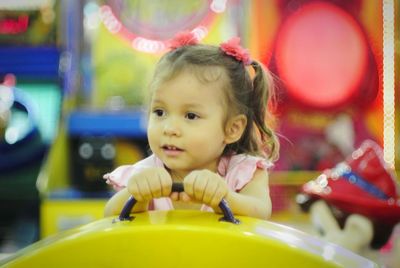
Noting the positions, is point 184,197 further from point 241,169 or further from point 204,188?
point 241,169

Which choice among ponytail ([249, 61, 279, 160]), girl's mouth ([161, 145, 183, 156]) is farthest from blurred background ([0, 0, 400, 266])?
girl's mouth ([161, 145, 183, 156])

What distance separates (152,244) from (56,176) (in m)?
1.81

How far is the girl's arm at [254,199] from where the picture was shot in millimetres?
1022

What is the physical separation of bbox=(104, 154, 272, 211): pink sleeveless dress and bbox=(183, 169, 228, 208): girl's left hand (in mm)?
236

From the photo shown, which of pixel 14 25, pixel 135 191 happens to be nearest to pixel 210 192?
pixel 135 191

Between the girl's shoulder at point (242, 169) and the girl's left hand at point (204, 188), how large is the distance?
234mm

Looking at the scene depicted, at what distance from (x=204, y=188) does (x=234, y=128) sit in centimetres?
30

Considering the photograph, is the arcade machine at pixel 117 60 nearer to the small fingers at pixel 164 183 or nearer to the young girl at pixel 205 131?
the young girl at pixel 205 131

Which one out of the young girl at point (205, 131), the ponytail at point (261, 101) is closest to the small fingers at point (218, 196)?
A: the young girl at point (205, 131)

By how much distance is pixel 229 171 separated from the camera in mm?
1206

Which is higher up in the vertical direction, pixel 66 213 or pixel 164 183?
pixel 164 183

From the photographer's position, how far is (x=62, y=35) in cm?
271

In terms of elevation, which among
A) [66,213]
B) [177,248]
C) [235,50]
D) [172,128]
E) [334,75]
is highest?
[235,50]

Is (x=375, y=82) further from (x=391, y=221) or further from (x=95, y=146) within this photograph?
(x=95, y=146)
